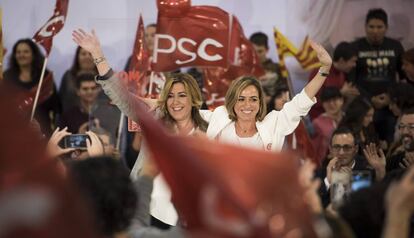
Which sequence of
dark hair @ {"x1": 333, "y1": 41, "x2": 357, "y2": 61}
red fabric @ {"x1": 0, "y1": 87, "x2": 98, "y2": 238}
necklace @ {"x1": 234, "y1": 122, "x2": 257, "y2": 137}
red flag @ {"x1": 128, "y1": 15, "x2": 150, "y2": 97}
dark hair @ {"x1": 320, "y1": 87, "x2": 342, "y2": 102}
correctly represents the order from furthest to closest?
dark hair @ {"x1": 333, "y1": 41, "x2": 357, "y2": 61} → dark hair @ {"x1": 320, "y1": 87, "x2": 342, "y2": 102} → red flag @ {"x1": 128, "y1": 15, "x2": 150, "y2": 97} → necklace @ {"x1": 234, "y1": 122, "x2": 257, "y2": 137} → red fabric @ {"x1": 0, "y1": 87, "x2": 98, "y2": 238}

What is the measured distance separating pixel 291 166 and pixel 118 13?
793 cm

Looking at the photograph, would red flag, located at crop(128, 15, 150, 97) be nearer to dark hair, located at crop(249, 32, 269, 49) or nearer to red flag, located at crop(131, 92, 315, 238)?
dark hair, located at crop(249, 32, 269, 49)

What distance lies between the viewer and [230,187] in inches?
126

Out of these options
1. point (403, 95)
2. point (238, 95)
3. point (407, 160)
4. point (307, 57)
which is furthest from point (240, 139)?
point (307, 57)

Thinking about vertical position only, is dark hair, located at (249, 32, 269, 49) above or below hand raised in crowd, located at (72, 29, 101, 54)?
above

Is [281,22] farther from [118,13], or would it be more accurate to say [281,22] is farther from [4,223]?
[4,223]

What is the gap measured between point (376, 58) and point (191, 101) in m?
3.73

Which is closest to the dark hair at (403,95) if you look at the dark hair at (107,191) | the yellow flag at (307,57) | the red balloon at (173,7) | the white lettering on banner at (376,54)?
the white lettering on banner at (376,54)

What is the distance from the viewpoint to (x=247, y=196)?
126 inches

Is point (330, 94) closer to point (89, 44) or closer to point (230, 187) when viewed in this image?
point (89, 44)

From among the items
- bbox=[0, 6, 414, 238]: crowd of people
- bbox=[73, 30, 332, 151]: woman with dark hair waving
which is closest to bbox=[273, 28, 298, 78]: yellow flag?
bbox=[0, 6, 414, 238]: crowd of people

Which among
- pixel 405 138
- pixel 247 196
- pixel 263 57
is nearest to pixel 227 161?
pixel 247 196

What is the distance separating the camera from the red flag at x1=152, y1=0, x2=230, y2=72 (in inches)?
377

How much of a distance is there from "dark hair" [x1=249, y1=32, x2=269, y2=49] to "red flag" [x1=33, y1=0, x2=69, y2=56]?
1.89 metres
